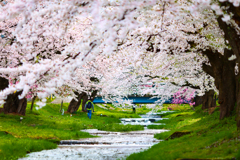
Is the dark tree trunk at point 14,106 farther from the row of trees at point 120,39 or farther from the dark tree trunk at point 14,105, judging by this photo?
the row of trees at point 120,39

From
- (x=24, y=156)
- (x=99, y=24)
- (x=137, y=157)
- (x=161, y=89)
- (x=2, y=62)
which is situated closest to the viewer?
(x=99, y=24)

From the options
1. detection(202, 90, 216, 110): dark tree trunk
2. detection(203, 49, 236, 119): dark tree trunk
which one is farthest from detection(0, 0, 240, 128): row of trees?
detection(202, 90, 216, 110): dark tree trunk

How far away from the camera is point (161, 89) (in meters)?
32.6

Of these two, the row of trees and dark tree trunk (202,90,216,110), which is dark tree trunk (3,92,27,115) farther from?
dark tree trunk (202,90,216,110)

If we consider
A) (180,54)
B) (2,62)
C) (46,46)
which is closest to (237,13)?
(180,54)

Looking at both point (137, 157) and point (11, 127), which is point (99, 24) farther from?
point (11, 127)

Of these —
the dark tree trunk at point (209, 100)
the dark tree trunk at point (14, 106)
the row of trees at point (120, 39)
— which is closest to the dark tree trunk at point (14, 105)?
the dark tree trunk at point (14, 106)

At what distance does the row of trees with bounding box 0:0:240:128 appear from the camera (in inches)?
212

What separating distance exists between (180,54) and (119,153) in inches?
263

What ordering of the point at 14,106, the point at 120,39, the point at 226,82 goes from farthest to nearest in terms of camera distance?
the point at 14,106 → the point at 226,82 → the point at 120,39

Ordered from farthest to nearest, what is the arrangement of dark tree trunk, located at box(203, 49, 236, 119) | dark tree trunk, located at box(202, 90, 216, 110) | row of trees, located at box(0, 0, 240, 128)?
dark tree trunk, located at box(202, 90, 216, 110) → dark tree trunk, located at box(203, 49, 236, 119) → row of trees, located at box(0, 0, 240, 128)

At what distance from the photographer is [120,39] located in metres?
10.5

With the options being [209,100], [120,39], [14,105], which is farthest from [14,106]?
[209,100]

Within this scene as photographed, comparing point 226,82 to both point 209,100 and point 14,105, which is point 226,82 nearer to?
point 209,100
